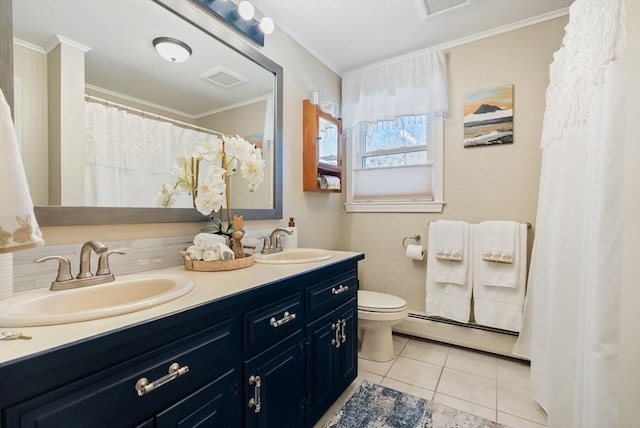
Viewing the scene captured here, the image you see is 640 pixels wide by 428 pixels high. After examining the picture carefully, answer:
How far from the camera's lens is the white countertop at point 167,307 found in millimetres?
566

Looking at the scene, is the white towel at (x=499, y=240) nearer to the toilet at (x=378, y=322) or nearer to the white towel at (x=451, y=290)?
the white towel at (x=451, y=290)

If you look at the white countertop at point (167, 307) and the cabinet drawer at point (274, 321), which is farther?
the cabinet drawer at point (274, 321)

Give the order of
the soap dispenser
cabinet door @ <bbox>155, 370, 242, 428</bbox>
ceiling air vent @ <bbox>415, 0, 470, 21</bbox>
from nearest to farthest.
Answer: cabinet door @ <bbox>155, 370, 242, 428</bbox>
ceiling air vent @ <bbox>415, 0, 470, 21</bbox>
the soap dispenser

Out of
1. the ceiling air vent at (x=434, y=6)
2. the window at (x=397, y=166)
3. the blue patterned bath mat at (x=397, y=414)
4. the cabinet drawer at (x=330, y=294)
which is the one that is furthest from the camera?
the window at (x=397, y=166)

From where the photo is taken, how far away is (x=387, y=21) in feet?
6.69

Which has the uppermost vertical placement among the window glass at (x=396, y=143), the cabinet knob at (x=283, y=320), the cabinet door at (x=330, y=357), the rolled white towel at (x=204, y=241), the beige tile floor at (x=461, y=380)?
the window glass at (x=396, y=143)

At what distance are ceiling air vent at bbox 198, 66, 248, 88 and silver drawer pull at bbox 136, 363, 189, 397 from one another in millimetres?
1393

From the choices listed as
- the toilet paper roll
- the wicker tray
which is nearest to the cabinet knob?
the wicker tray

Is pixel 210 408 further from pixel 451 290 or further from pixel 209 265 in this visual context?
pixel 451 290

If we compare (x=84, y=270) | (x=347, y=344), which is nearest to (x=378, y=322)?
(x=347, y=344)

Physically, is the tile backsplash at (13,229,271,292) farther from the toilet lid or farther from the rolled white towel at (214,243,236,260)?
the toilet lid

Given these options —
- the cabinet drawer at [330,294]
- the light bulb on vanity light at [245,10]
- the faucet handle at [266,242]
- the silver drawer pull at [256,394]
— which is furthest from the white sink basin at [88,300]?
the light bulb on vanity light at [245,10]

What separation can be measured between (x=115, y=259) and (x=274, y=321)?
0.68 m

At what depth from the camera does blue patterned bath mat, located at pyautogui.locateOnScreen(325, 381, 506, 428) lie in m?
1.48
